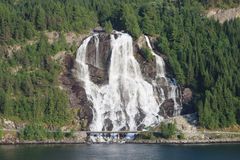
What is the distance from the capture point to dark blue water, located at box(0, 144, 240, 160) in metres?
108

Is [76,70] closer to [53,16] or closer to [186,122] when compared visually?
[53,16]

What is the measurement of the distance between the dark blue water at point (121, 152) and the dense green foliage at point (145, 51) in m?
15.0

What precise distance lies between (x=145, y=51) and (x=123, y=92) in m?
10.5

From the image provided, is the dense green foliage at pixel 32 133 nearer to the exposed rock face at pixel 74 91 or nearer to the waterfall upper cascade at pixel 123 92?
the exposed rock face at pixel 74 91

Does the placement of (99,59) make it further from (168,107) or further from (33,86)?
(168,107)

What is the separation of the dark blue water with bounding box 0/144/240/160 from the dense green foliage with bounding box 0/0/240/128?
49.3ft

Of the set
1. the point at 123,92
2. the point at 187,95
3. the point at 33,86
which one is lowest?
the point at 187,95

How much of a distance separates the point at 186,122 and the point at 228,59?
18.7 m

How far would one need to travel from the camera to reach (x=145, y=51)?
498 feet

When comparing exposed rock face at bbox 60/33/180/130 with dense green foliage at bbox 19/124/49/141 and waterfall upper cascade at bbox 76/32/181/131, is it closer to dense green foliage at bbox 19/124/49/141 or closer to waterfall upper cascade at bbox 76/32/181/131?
waterfall upper cascade at bbox 76/32/181/131

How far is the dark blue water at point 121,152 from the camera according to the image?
10794 centimetres

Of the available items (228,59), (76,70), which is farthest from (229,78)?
(76,70)

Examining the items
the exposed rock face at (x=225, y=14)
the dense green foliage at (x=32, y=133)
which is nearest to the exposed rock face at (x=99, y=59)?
the dense green foliage at (x=32, y=133)

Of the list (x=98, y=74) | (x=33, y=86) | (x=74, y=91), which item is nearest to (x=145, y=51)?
(x=98, y=74)
